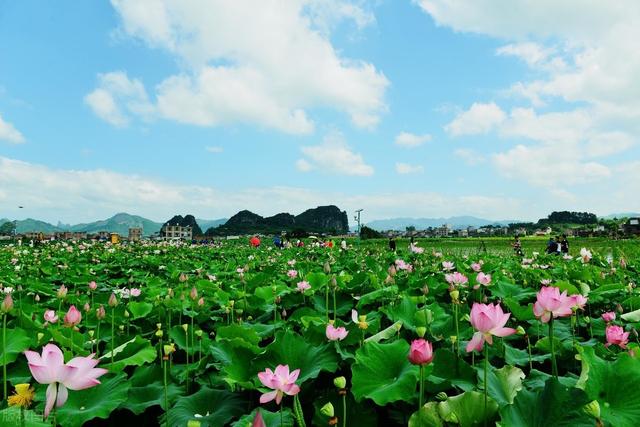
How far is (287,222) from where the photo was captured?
5177 inches

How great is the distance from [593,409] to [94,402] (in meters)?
1.63

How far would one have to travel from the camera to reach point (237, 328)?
6.95 feet

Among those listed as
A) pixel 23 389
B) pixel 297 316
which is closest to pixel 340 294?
pixel 297 316

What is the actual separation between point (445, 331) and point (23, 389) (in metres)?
1.84

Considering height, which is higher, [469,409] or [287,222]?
[287,222]

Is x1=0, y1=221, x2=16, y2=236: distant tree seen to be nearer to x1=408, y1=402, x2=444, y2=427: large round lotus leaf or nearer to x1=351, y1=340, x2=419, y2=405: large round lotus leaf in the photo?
x1=351, y1=340, x2=419, y2=405: large round lotus leaf

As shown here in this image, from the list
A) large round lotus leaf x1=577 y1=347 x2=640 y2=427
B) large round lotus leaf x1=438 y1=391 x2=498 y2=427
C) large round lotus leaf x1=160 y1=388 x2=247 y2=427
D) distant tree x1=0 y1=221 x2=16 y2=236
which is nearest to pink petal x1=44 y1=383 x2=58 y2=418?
large round lotus leaf x1=160 y1=388 x2=247 y2=427

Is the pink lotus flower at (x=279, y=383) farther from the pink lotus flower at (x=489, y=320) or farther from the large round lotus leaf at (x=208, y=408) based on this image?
the pink lotus flower at (x=489, y=320)

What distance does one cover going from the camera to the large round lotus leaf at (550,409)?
112 cm

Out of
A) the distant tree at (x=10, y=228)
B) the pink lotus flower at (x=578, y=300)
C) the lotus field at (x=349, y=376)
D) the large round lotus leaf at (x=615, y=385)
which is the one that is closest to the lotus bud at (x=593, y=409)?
the lotus field at (x=349, y=376)

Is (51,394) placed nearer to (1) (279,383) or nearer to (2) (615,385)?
(1) (279,383)

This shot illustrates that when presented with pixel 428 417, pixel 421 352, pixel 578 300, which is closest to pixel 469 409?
pixel 428 417

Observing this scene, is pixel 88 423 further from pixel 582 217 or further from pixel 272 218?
pixel 582 217

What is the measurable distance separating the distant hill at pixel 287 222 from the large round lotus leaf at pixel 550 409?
89882mm
